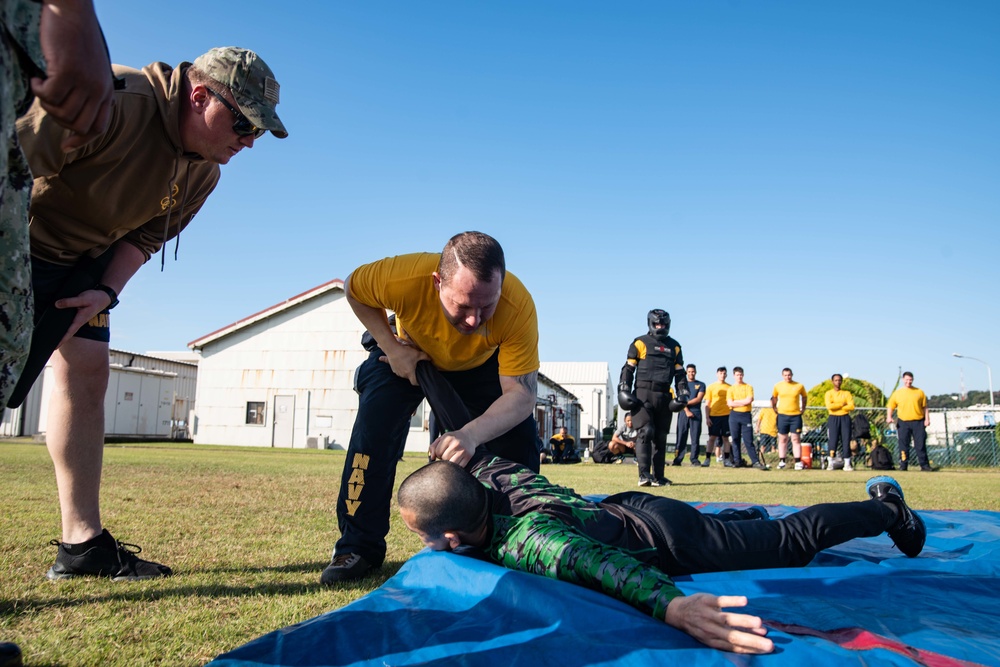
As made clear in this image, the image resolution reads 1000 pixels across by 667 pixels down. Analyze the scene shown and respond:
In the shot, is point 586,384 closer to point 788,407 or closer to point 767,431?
point 767,431

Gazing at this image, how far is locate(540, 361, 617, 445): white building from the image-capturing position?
58406 mm

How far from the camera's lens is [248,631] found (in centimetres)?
247

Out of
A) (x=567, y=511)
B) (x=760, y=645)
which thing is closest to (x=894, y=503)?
(x=567, y=511)

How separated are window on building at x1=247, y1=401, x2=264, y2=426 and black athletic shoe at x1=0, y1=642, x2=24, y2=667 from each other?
2933cm

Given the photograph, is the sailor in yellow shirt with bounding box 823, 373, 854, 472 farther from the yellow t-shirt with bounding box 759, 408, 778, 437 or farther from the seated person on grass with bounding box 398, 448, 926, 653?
the seated person on grass with bounding box 398, 448, 926, 653

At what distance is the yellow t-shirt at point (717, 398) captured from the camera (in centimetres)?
1788

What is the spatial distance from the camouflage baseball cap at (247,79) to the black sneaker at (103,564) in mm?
2070

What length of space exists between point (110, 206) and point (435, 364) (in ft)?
5.99

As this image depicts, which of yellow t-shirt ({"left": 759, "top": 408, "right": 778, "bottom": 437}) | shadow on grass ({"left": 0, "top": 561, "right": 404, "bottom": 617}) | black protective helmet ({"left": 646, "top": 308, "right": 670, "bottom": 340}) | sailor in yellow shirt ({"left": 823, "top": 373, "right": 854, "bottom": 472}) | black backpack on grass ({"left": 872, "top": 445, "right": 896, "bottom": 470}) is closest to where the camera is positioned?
shadow on grass ({"left": 0, "top": 561, "right": 404, "bottom": 617})

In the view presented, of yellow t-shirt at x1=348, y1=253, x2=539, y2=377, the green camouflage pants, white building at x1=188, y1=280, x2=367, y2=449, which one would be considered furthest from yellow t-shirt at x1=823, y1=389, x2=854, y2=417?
white building at x1=188, y1=280, x2=367, y2=449

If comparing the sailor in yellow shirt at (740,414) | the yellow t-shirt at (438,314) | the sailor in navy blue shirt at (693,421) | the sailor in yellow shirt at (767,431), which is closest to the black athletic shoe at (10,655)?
the yellow t-shirt at (438,314)

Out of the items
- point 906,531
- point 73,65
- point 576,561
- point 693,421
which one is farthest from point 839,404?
point 73,65

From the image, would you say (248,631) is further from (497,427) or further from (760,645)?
(760,645)

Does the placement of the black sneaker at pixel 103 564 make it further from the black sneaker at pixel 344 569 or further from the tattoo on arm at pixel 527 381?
the tattoo on arm at pixel 527 381
